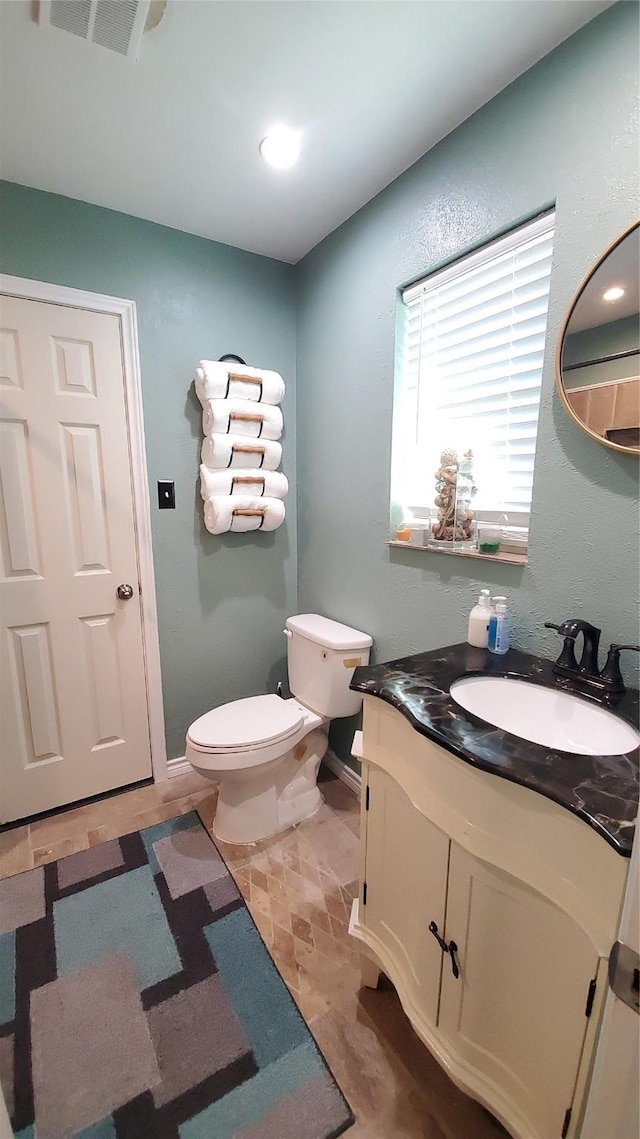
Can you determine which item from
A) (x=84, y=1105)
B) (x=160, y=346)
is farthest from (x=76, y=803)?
(x=160, y=346)

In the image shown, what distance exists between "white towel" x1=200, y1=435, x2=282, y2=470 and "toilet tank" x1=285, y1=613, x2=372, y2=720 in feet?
2.33

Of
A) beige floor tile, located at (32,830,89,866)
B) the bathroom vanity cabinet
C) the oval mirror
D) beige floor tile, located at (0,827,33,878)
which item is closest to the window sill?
the oval mirror

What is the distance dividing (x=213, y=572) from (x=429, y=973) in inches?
60.4

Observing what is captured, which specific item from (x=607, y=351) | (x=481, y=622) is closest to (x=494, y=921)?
(x=481, y=622)

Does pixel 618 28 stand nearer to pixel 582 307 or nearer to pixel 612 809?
pixel 582 307

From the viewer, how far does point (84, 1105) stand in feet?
3.08

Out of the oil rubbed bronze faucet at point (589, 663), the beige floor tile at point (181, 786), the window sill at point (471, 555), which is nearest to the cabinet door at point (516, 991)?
the oil rubbed bronze faucet at point (589, 663)

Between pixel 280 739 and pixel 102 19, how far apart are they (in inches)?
75.7

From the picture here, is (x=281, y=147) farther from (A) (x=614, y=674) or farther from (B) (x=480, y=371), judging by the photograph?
(A) (x=614, y=674)

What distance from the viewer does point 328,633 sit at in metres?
1.78

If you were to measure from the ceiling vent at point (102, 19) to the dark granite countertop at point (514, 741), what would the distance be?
152 centimetres

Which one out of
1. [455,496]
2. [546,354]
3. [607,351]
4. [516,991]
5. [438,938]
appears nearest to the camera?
[516,991]

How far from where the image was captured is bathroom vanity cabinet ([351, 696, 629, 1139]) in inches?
25.3

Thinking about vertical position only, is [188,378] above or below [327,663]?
above
